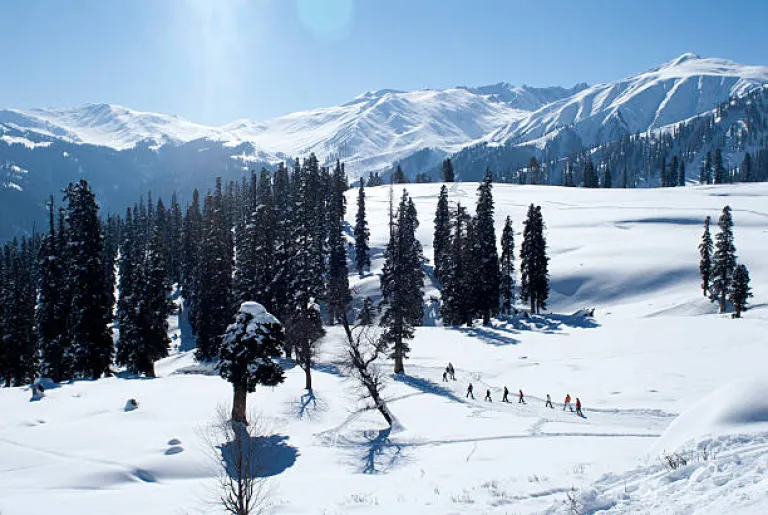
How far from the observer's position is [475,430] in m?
30.2

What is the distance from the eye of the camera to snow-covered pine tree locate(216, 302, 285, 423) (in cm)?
2886

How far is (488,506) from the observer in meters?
14.3

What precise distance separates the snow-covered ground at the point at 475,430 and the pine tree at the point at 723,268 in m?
1.85

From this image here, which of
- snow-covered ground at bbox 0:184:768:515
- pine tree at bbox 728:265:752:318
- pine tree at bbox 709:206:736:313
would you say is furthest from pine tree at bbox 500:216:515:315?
pine tree at bbox 728:265:752:318

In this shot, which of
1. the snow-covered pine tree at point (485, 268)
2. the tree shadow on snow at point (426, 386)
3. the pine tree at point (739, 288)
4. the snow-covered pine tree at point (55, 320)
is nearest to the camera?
the tree shadow on snow at point (426, 386)

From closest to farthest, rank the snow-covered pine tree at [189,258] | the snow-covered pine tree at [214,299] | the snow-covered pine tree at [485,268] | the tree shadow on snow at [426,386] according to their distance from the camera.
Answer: the tree shadow on snow at [426,386] → the snow-covered pine tree at [214,299] → the snow-covered pine tree at [485,268] → the snow-covered pine tree at [189,258]

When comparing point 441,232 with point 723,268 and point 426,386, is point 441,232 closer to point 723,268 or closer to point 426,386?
point 723,268

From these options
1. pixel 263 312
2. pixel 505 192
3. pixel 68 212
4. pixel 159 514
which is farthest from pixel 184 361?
pixel 505 192

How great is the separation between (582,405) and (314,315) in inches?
980

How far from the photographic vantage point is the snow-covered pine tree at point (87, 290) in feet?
129

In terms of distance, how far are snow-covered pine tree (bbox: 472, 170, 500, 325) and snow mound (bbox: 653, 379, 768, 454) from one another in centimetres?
4995

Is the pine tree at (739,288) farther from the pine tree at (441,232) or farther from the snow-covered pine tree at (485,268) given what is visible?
the pine tree at (441,232)

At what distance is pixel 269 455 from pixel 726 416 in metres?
20.7

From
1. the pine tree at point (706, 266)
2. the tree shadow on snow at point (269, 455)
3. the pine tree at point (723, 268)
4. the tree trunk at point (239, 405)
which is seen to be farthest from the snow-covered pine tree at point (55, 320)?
the pine tree at point (706, 266)
